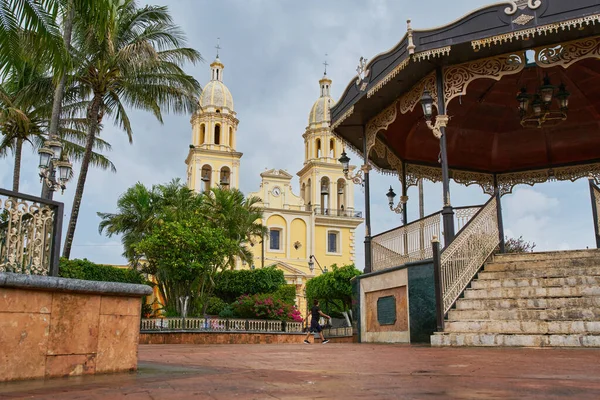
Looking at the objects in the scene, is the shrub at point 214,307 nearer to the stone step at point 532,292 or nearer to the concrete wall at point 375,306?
the concrete wall at point 375,306

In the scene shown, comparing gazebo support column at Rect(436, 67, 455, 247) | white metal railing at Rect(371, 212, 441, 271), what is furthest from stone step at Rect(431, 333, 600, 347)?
white metal railing at Rect(371, 212, 441, 271)

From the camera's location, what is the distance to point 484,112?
15336 mm

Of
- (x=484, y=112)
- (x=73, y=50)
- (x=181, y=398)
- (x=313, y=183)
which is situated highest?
(x=313, y=183)

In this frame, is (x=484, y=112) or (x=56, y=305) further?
(x=484, y=112)

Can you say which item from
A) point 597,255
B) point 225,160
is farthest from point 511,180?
point 225,160

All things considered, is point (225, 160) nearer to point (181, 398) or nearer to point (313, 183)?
point (313, 183)

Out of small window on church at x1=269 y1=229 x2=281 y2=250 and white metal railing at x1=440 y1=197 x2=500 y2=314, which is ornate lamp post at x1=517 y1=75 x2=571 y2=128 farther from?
small window on church at x1=269 y1=229 x2=281 y2=250

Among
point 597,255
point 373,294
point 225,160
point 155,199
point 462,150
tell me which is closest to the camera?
point 597,255

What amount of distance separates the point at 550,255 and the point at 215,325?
13607 millimetres

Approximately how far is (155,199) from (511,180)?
22932mm

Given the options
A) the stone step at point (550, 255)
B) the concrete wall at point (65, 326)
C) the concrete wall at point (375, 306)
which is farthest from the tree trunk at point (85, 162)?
the concrete wall at point (65, 326)

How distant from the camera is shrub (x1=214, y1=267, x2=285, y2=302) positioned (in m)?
40.1

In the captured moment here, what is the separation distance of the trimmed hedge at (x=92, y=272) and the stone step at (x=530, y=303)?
18.4 m

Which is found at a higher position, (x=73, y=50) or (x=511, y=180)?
(x=73, y=50)
